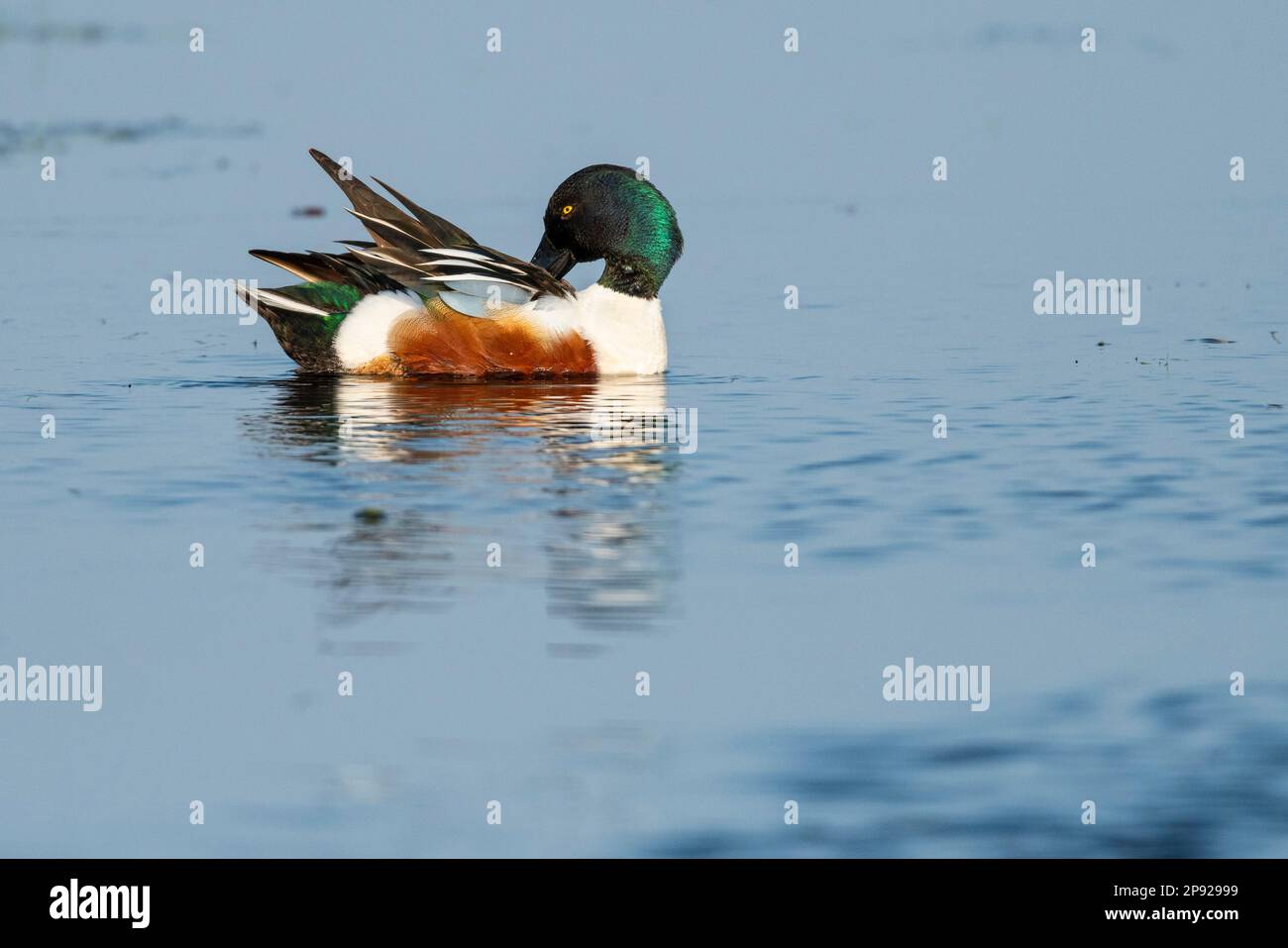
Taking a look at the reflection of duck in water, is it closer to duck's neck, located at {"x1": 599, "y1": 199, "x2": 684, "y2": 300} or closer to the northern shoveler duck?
the northern shoveler duck

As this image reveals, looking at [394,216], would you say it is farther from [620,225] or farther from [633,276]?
[633,276]

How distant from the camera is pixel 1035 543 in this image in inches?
297

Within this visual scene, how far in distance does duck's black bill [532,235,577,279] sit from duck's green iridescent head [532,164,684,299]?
14 centimetres

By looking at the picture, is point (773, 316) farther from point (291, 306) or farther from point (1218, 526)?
point (1218, 526)

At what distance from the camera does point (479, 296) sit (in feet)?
38.3

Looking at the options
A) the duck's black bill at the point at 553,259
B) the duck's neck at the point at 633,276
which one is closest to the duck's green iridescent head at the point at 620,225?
the duck's neck at the point at 633,276

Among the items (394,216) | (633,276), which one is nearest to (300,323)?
(394,216)

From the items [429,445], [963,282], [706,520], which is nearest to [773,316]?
[963,282]

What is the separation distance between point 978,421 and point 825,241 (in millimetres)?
9646

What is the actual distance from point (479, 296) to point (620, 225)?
1.14m

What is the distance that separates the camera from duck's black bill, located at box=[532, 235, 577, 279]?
12.6 metres

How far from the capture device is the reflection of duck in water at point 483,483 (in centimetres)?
689

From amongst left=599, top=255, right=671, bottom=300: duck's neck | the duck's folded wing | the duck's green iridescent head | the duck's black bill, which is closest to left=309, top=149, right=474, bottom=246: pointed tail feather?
the duck's folded wing

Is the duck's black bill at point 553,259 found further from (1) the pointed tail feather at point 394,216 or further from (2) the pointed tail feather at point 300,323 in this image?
(2) the pointed tail feather at point 300,323
